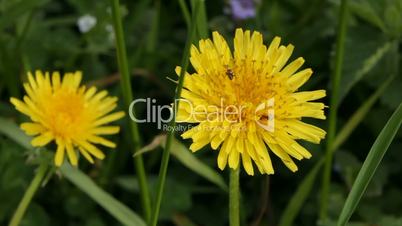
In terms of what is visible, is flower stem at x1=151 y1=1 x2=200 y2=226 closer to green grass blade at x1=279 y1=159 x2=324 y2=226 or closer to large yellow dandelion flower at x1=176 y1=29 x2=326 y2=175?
large yellow dandelion flower at x1=176 y1=29 x2=326 y2=175

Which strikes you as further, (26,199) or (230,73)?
(26,199)

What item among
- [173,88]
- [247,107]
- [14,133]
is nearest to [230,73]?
[247,107]

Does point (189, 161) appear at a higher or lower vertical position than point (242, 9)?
lower

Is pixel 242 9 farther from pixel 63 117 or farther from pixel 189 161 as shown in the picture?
pixel 63 117

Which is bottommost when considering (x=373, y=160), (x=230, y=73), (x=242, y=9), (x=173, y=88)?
(x=373, y=160)

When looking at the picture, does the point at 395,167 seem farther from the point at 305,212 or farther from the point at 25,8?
the point at 25,8

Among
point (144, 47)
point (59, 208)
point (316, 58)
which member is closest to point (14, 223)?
point (59, 208)

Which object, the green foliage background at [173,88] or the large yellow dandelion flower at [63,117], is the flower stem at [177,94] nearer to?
the large yellow dandelion flower at [63,117]
